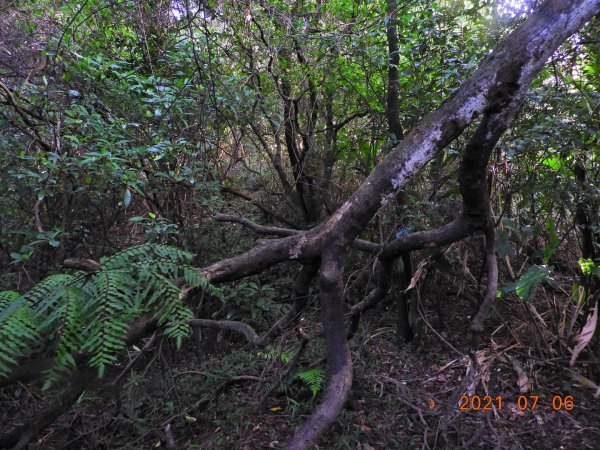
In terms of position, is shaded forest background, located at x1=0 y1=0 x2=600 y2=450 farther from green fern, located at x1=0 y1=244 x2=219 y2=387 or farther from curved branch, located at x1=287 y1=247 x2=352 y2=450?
curved branch, located at x1=287 y1=247 x2=352 y2=450

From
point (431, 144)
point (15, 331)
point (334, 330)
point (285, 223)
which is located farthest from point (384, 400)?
point (285, 223)

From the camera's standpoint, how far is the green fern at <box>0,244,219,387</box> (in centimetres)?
143

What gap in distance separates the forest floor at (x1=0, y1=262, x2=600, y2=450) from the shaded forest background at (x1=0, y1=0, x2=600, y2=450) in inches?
0.7

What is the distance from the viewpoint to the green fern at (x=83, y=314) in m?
1.43

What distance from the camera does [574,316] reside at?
120 inches

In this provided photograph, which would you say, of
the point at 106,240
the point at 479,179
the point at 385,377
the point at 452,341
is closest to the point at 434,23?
the point at 479,179

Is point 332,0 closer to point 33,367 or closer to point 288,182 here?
point 288,182

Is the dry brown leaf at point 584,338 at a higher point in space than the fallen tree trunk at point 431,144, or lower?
lower

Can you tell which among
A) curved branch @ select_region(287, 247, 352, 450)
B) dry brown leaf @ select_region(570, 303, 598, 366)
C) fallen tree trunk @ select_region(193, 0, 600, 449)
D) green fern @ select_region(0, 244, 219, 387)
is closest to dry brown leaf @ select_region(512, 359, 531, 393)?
dry brown leaf @ select_region(570, 303, 598, 366)

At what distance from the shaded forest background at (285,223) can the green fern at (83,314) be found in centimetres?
3
